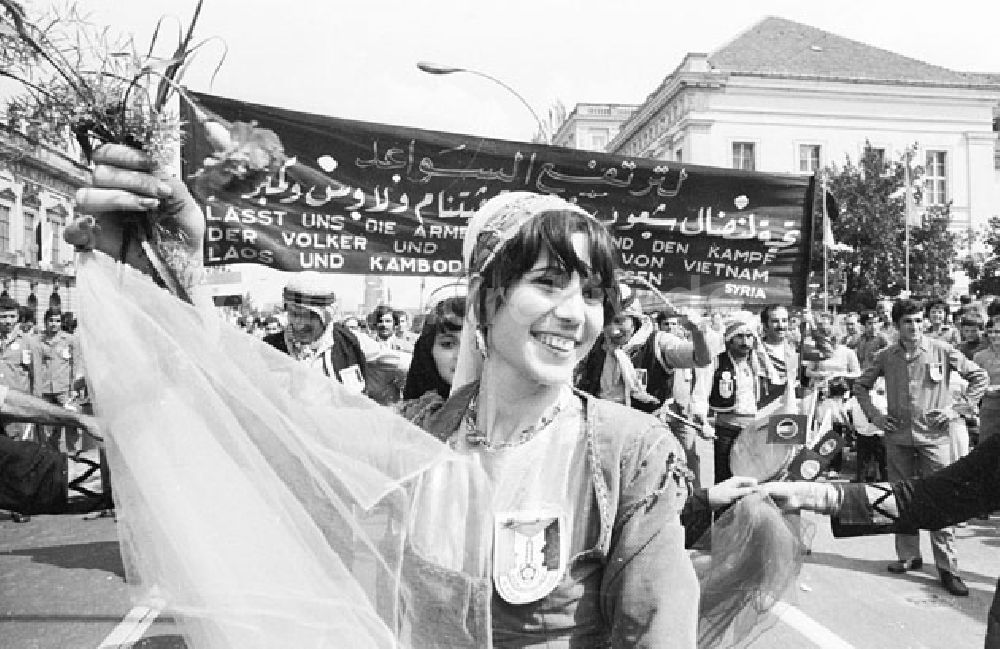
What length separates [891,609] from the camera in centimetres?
592

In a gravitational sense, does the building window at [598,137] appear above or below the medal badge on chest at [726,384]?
above

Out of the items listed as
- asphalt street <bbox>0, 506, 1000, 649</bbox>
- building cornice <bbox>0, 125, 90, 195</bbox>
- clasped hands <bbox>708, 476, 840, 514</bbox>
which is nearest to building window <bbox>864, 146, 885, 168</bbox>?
asphalt street <bbox>0, 506, 1000, 649</bbox>

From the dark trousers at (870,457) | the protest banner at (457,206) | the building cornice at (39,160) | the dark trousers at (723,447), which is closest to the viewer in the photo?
the building cornice at (39,160)

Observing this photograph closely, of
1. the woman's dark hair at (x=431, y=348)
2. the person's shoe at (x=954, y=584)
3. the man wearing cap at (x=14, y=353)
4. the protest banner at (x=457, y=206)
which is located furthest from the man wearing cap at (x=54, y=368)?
the person's shoe at (x=954, y=584)

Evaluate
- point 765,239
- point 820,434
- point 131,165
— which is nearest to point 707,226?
point 765,239

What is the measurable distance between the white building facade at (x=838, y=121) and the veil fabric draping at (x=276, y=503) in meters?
57.7

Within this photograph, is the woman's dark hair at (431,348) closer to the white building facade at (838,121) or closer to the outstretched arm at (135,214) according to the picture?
the outstretched arm at (135,214)

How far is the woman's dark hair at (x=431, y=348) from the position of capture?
443 cm

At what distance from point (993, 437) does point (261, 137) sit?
102 inches

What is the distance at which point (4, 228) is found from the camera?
1531 inches

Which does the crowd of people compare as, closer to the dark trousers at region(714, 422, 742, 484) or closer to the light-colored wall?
the dark trousers at region(714, 422, 742, 484)

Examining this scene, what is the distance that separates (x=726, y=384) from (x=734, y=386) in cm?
7

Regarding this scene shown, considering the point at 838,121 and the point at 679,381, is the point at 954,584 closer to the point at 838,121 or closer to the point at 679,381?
the point at 679,381

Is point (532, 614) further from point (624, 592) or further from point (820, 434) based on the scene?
point (820, 434)
